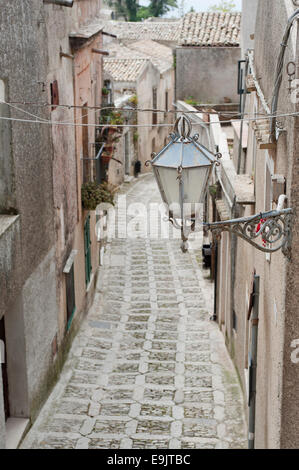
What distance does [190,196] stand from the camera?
5285 millimetres

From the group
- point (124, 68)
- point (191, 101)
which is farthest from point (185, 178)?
point (124, 68)

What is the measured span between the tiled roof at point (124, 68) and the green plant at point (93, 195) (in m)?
14.4

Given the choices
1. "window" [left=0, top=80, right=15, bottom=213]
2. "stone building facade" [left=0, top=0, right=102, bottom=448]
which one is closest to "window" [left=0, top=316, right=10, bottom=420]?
"stone building facade" [left=0, top=0, right=102, bottom=448]

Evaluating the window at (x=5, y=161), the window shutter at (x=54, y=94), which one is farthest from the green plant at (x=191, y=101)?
the window at (x=5, y=161)

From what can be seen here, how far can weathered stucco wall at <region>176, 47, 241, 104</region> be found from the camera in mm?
21734

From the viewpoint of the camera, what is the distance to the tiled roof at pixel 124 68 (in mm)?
27797

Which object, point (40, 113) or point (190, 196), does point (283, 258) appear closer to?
point (190, 196)

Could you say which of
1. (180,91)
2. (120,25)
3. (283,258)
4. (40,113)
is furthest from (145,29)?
(283,258)

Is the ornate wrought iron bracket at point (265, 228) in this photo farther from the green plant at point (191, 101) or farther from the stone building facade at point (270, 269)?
the green plant at point (191, 101)

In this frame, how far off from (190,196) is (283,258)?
3.60ft

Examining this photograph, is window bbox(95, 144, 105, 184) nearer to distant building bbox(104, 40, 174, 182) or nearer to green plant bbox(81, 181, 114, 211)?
green plant bbox(81, 181, 114, 211)

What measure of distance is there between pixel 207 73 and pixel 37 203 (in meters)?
13.7

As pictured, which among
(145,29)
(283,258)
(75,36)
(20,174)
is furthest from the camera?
(145,29)

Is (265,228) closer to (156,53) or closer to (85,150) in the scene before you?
(85,150)
